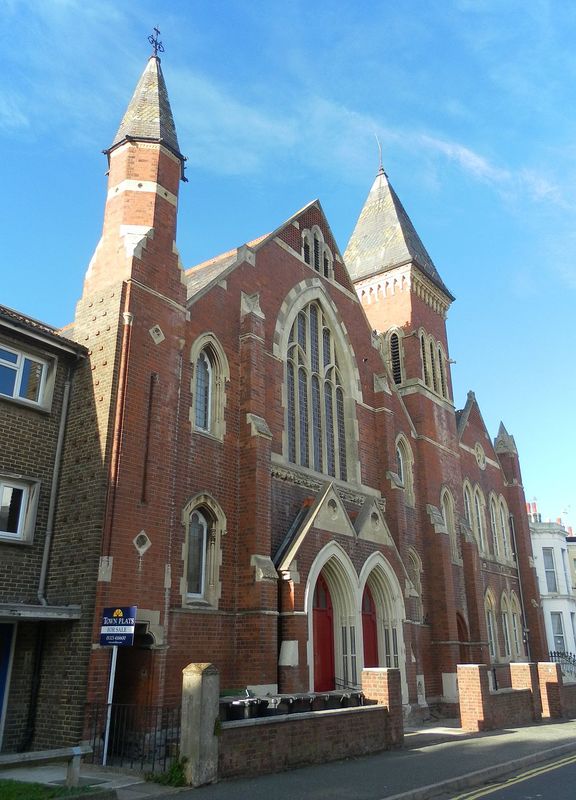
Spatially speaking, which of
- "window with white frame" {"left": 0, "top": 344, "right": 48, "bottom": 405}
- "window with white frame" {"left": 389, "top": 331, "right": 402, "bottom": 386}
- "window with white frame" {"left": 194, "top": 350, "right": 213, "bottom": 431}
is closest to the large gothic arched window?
"window with white frame" {"left": 194, "top": 350, "right": 213, "bottom": 431}

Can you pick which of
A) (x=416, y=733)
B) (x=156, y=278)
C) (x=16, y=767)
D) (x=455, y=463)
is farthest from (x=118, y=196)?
(x=455, y=463)

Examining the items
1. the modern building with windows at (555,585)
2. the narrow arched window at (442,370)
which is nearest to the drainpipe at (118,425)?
the narrow arched window at (442,370)

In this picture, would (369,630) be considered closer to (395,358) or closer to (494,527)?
(395,358)

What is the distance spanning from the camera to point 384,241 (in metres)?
33.5

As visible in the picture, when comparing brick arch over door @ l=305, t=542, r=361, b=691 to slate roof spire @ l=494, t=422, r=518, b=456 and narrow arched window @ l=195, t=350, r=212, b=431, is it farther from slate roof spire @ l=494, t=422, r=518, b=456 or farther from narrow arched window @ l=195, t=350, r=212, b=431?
slate roof spire @ l=494, t=422, r=518, b=456

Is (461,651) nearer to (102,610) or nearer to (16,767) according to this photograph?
(102,610)

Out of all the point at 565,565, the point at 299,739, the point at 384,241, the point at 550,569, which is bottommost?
the point at 299,739

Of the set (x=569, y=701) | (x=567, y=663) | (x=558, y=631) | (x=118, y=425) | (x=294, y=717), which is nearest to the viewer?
(x=294, y=717)

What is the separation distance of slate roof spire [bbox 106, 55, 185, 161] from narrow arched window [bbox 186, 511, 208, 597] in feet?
31.0

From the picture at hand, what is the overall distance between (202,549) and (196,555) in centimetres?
22

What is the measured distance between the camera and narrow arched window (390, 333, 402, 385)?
29.9 m

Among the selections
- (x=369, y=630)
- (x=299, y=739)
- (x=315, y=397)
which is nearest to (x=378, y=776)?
(x=299, y=739)

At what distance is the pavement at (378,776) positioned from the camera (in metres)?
9.40

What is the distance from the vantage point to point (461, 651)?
85.9 ft
